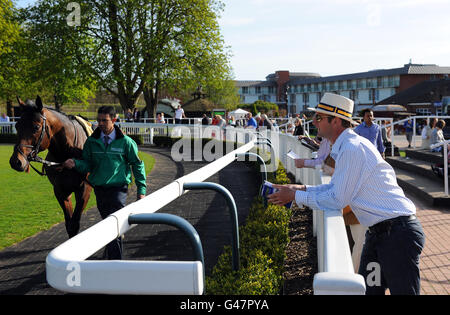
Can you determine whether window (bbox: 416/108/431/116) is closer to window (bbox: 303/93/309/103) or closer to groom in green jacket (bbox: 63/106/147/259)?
window (bbox: 303/93/309/103)

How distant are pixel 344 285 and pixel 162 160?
705 inches

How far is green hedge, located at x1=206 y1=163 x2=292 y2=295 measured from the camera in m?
3.41

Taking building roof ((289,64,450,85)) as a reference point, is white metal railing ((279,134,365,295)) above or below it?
below

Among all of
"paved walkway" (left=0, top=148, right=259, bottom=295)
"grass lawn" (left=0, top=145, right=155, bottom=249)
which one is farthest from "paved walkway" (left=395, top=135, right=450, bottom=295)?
"grass lawn" (left=0, top=145, right=155, bottom=249)

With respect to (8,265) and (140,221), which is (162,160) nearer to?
(8,265)

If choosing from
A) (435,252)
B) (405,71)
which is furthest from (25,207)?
(405,71)

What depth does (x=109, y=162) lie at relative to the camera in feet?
16.6

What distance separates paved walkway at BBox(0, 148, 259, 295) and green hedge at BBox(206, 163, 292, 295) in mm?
831

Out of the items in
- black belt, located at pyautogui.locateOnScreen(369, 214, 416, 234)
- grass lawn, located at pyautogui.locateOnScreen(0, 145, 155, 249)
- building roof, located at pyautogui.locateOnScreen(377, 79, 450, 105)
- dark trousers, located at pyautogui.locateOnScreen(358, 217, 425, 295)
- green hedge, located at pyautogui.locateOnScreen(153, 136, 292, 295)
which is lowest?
grass lawn, located at pyautogui.locateOnScreen(0, 145, 155, 249)

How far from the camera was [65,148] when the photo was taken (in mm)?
5922

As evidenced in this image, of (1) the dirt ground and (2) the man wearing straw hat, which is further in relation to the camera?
(1) the dirt ground

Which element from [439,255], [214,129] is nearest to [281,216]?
[439,255]

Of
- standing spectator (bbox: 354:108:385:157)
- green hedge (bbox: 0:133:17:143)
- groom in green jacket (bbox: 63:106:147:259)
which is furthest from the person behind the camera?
green hedge (bbox: 0:133:17:143)
